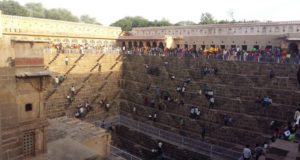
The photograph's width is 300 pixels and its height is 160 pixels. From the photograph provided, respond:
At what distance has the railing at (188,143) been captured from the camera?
14023 millimetres

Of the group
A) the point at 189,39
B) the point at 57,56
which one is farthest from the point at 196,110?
the point at 189,39

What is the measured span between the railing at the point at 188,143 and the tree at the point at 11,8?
46907 millimetres

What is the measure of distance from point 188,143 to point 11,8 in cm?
5245

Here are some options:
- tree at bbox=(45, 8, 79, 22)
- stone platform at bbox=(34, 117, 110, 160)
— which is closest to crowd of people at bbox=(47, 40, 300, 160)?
stone platform at bbox=(34, 117, 110, 160)

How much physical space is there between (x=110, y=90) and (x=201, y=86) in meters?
8.03

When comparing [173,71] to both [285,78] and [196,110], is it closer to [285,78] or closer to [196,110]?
[196,110]

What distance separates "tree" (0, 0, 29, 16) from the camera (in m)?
54.6

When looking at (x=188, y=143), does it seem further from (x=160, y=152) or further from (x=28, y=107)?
(x=28, y=107)

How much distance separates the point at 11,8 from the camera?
180 feet

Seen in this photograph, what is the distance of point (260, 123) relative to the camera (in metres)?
14.7

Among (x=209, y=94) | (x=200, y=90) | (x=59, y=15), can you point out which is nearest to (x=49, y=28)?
(x=200, y=90)

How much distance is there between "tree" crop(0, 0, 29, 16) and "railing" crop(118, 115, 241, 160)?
46.9m

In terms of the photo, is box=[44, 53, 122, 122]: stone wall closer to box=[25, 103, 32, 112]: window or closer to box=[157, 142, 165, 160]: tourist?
box=[157, 142, 165, 160]: tourist

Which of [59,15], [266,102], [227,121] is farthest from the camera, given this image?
[59,15]
